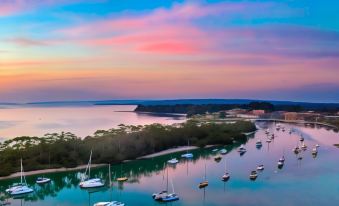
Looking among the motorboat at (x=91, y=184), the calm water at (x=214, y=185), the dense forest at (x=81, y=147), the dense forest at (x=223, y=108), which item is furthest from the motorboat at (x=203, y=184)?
the dense forest at (x=223, y=108)

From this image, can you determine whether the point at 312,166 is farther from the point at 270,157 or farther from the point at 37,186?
the point at 37,186

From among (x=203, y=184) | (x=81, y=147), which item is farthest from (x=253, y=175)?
(x=81, y=147)

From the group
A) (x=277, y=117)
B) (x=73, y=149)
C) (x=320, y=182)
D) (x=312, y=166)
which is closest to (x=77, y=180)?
(x=73, y=149)

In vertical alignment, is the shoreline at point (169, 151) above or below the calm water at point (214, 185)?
above

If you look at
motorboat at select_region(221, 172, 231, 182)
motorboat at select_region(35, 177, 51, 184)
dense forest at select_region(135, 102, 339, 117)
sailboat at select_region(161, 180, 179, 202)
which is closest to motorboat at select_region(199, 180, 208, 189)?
motorboat at select_region(221, 172, 231, 182)

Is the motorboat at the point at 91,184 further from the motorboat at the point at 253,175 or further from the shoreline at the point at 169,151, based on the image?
the shoreline at the point at 169,151

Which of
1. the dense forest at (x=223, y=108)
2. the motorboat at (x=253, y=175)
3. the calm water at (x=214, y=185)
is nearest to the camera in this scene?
the calm water at (x=214, y=185)

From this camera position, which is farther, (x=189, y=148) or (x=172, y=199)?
(x=189, y=148)

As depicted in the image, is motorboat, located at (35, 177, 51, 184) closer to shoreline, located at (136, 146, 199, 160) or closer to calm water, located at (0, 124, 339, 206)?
calm water, located at (0, 124, 339, 206)
